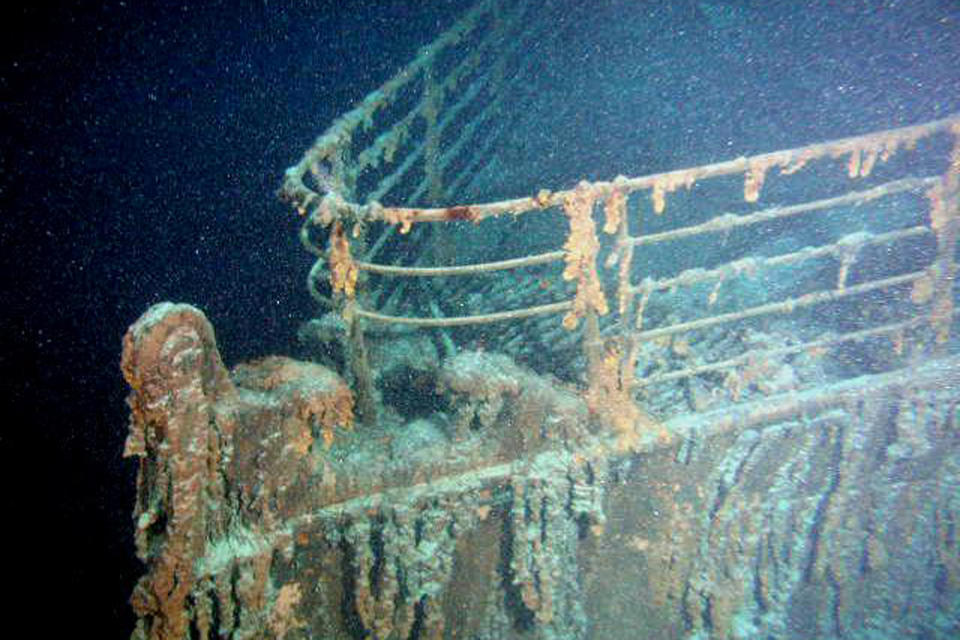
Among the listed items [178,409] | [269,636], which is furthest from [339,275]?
[269,636]

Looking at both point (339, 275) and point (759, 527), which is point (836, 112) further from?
point (339, 275)

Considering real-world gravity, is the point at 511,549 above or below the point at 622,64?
below

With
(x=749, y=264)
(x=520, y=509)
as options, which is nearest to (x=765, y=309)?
(x=749, y=264)

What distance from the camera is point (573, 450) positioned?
266cm

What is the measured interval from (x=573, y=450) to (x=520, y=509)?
43 cm

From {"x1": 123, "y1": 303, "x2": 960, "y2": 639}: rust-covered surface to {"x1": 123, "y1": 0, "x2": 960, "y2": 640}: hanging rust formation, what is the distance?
0.04 ft

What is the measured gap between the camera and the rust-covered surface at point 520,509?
2115 millimetres

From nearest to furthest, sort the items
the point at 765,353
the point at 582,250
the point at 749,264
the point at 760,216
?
1. the point at 582,250
2. the point at 760,216
3. the point at 749,264
4. the point at 765,353

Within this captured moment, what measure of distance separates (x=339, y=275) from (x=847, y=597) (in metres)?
3.95

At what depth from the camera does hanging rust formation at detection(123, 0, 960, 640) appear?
2188 millimetres

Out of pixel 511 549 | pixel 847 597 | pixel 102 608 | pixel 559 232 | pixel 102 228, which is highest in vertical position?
pixel 102 228

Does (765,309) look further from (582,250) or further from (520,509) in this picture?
(520,509)

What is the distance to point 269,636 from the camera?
2213mm

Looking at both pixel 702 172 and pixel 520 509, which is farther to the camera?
pixel 520 509
